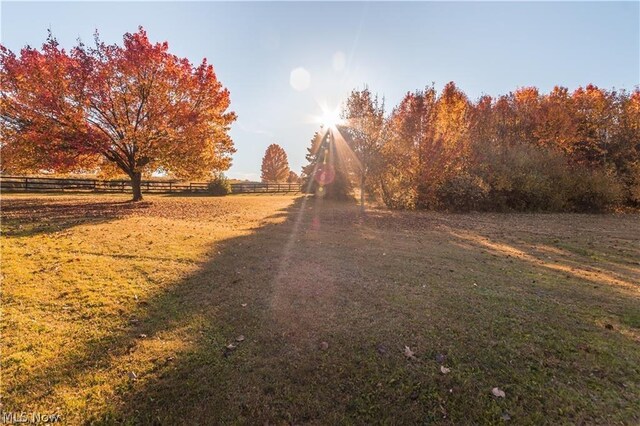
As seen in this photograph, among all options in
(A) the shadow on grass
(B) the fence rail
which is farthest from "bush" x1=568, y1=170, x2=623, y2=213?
(B) the fence rail

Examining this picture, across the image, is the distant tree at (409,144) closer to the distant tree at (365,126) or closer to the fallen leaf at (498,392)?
the distant tree at (365,126)

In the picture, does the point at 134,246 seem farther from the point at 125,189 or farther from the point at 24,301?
the point at 125,189

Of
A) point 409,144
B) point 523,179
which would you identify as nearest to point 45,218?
point 409,144

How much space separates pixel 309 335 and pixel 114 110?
64.4ft

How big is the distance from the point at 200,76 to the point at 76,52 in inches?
258

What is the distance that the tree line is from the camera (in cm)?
2247

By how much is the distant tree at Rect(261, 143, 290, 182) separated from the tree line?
41.3 meters

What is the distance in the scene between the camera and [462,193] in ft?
72.9

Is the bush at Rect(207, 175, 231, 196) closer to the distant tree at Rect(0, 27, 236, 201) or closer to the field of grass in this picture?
the distant tree at Rect(0, 27, 236, 201)

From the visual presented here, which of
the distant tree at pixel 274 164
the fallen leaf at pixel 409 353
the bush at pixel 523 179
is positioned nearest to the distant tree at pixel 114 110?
the fallen leaf at pixel 409 353

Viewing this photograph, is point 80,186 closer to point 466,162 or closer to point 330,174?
point 330,174

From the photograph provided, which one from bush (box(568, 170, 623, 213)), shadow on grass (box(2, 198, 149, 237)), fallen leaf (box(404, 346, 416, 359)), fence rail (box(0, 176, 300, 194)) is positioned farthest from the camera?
fence rail (box(0, 176, 300, 194))

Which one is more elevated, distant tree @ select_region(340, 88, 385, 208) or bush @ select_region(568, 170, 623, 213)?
distant tree @ select_region(340, 88, 385, 208)

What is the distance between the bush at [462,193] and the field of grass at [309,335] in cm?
1317
